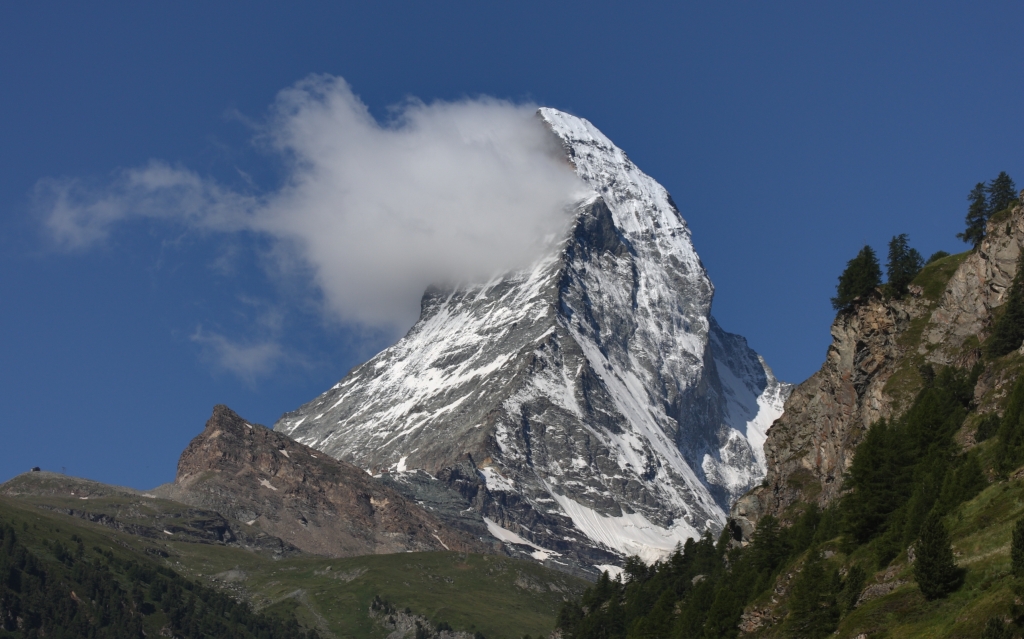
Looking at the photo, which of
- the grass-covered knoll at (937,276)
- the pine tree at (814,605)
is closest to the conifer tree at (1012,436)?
the pine tree at (814,605)

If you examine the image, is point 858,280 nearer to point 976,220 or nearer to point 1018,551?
point 976,220

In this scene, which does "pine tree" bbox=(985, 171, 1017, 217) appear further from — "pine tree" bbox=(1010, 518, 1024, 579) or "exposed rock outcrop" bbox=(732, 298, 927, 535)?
"pine tree" bbox=(1010, 518, 1024, 579)

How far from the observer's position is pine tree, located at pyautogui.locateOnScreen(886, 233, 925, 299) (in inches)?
5610

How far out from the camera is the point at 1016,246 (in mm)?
126812

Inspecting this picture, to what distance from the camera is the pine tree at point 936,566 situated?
79.9 metres

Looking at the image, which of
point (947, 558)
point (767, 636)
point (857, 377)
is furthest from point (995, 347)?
point (947, 558)

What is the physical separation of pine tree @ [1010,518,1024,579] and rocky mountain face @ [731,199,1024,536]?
40.1 metres

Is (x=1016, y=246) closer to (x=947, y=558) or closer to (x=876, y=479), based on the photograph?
(x=876, y=479)

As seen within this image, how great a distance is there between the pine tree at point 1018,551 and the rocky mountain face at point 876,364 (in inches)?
1578

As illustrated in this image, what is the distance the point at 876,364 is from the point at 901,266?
13.3 metres

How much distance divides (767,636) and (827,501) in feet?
92.3

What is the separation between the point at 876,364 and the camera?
137625mm

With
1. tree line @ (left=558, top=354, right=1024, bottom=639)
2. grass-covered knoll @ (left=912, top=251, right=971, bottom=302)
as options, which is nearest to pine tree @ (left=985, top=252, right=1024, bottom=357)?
tree line @ (left=558, top=354, right=1024, bottom=639)

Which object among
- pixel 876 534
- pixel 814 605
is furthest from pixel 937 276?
pixel 814 605
